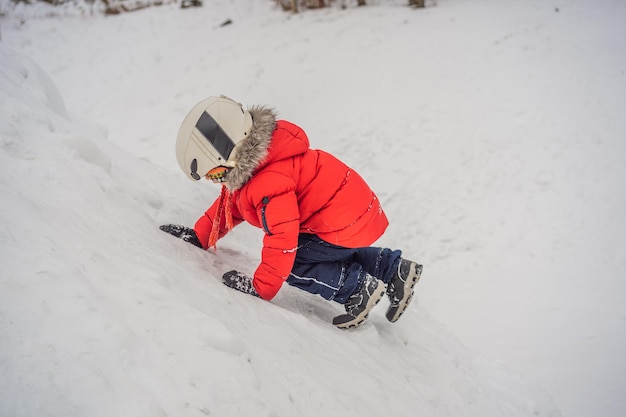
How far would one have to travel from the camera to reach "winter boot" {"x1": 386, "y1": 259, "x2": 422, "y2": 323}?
2.36 meters

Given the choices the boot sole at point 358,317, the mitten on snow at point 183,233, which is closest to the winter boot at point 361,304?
the boot sole at point 358,317

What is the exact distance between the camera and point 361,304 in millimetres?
2168

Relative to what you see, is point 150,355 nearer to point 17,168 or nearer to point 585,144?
point 17,168

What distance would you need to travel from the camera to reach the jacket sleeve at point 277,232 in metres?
1.94

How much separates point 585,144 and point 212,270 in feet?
14.1

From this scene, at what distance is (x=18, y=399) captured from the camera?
3.12ft

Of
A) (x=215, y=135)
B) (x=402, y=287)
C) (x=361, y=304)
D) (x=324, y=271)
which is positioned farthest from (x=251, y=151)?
(x=402, y=287)

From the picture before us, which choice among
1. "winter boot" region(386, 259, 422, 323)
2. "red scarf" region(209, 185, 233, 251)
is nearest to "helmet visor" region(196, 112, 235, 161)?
"red scarf" region(209, 185, 233, 251)

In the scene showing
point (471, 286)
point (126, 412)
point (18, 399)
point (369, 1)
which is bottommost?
point (471, 286)

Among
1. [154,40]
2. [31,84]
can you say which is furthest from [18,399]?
[154,40]

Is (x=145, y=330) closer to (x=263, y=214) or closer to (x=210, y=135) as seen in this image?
(x=263, y=214)

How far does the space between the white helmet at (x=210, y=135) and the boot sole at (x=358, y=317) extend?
922 mm

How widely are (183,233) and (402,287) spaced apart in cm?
118

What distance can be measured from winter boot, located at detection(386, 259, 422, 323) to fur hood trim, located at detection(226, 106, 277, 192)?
99 centimetres
